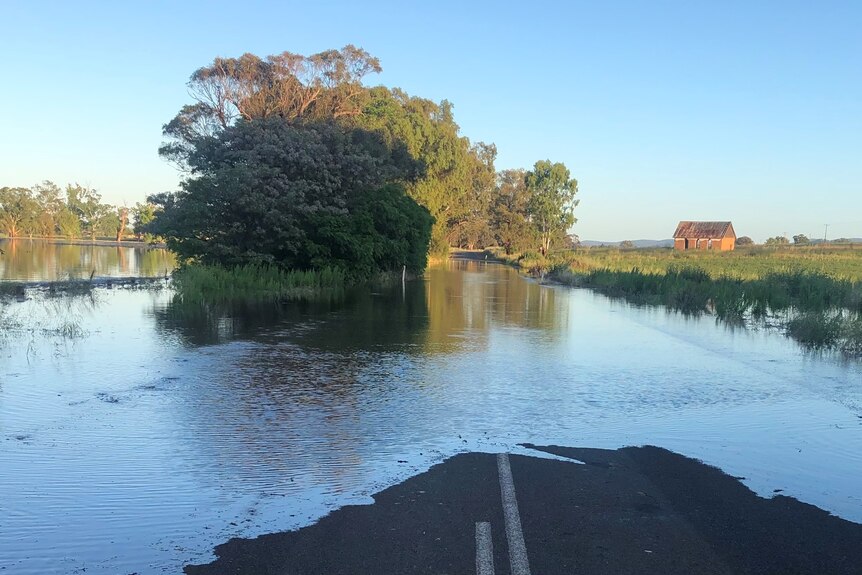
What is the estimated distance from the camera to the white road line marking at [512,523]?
451 centimetres

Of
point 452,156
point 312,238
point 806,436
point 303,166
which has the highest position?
point 452,156

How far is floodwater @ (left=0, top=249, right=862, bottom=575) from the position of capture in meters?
5.49

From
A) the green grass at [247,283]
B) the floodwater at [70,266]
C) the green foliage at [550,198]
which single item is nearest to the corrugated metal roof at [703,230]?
the green foliage at [550,198]

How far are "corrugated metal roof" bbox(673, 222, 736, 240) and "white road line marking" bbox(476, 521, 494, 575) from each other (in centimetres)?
10134

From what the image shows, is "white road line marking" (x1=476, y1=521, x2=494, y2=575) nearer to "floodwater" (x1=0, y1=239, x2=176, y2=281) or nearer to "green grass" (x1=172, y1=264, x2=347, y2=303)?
"floodwater" (x1=0, y1=239, x2=176, y2=281)

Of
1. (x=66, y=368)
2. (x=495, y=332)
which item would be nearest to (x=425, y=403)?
(x=66, y=368)

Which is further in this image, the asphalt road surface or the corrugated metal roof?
the corrugated metal roof

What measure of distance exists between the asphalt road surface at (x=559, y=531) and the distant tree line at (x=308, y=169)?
24.0 metres

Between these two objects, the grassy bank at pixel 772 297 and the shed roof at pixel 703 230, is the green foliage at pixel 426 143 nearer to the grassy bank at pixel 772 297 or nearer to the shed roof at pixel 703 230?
the grassy bank at pixel 772 297

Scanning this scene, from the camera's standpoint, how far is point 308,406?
9.30m

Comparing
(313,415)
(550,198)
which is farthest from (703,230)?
(313,415)

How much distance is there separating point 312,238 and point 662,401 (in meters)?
24.6

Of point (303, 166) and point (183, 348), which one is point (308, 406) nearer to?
point (183, 348)

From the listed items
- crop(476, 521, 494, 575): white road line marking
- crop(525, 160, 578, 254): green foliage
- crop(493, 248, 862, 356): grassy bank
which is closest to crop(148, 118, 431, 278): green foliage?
crop(493, 248, 862, 356): grassy bank
